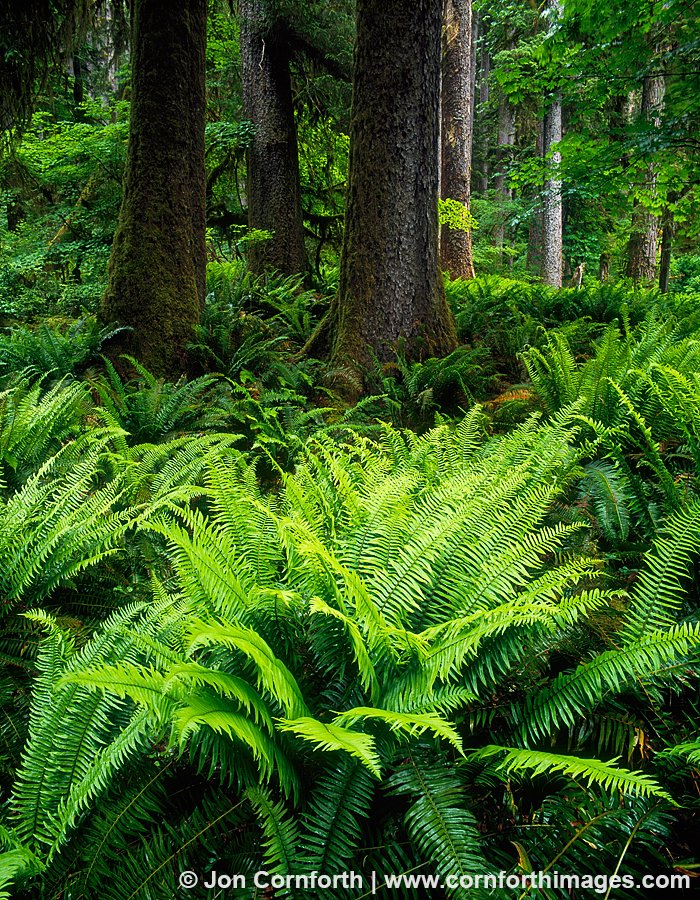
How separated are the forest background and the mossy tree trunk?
28mm

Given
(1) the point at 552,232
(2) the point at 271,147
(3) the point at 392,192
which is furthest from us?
(1) the point at 552,232

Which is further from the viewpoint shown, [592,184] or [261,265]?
[261,265]

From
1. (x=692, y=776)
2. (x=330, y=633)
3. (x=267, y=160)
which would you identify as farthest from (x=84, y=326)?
(x=692, y=776)

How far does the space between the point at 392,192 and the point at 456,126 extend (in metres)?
7.43

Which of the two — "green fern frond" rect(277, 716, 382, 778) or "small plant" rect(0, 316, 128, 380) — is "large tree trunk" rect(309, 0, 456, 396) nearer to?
"small plant" rect(0, 316, 128, 380)

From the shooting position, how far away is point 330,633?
5.22 ft

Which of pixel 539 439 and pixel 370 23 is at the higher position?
pixel 370 23

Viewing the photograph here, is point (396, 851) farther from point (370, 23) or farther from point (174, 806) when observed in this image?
point (370, 23)

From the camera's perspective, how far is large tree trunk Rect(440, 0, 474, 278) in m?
10.5

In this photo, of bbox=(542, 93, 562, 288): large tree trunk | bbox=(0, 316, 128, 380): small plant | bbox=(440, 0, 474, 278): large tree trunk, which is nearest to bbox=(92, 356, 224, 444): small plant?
bbox=(0, 316, 128, 380): small plant

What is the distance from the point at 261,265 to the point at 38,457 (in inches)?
238

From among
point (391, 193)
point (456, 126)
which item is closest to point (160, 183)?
point (391, 193)

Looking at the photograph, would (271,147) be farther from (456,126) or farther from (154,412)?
(154,412)

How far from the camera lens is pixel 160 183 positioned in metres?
5.27
